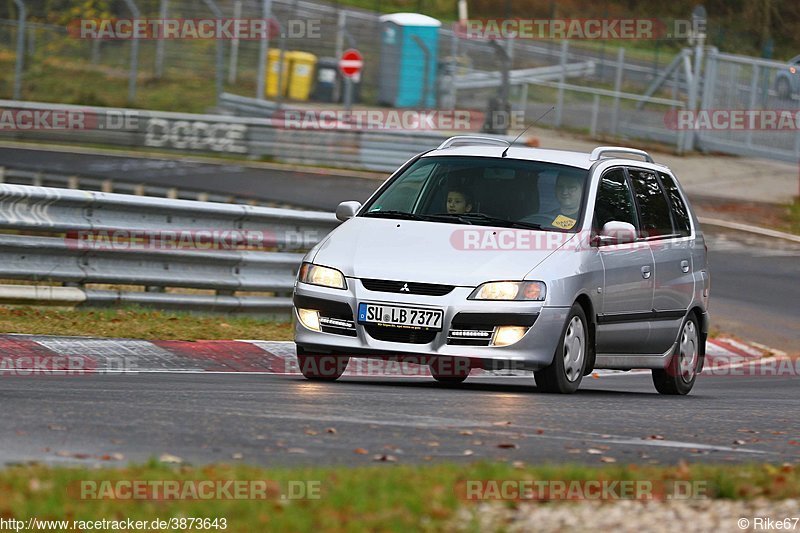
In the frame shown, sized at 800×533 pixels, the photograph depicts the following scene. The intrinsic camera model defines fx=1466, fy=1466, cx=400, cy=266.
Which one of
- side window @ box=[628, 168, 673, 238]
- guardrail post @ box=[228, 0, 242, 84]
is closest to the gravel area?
side window @ box=[628, 168, 673, 238]

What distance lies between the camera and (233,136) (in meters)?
32.7

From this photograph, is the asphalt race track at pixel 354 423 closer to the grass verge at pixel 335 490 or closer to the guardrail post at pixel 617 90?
the grass verge at pixel 335 490

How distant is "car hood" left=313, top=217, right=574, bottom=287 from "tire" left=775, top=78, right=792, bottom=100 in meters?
23.0

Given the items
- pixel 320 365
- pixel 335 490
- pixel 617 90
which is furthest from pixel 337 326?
pixel 617 90

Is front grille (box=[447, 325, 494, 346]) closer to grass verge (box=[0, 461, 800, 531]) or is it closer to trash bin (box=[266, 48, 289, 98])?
grass verge (box=[0, 461, 800, 531])

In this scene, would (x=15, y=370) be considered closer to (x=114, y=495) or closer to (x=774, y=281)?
(x=114, y=495)

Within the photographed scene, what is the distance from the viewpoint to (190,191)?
81.4ft

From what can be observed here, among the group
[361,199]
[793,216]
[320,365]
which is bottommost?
[361,199]

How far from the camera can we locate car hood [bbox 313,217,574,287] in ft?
30.1

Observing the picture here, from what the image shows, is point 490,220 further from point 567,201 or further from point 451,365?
point 451,365

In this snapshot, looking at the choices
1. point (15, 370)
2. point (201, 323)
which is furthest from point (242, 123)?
point (15, 370)

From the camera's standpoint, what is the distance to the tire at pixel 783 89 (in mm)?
31328

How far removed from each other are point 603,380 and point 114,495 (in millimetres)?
8420

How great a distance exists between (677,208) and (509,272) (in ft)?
9.64
